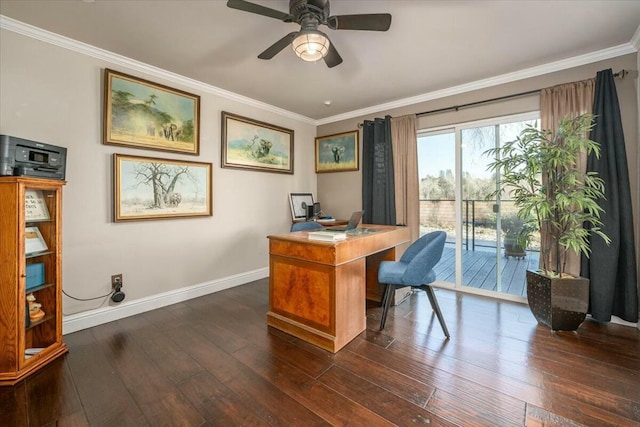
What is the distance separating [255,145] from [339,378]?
318 cm

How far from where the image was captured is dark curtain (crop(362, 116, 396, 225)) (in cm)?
387

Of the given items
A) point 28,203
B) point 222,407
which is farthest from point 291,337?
point 28,203

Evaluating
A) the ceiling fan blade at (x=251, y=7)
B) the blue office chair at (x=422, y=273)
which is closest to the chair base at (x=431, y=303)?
the blue office chair at (x=422, y=273)

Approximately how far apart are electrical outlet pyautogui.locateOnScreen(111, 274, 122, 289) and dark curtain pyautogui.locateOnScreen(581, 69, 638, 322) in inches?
183

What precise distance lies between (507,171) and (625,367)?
172 cm

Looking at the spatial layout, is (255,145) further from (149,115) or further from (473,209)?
(473,209)

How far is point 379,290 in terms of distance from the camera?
317 centimetres

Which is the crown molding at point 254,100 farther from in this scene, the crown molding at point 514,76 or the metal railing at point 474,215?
the metal railing at point 474,215

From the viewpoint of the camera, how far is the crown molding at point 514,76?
253 cm

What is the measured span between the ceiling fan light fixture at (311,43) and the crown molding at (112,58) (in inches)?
77.2

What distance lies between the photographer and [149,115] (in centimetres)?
284

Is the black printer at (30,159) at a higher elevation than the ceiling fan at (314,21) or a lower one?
lower

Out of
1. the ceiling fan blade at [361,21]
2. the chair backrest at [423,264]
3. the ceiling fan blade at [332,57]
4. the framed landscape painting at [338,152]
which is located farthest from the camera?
the framed landscape painting at [338,152]

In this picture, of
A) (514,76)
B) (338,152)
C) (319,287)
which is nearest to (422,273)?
(319,287)
